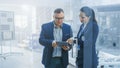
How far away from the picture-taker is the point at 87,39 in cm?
171

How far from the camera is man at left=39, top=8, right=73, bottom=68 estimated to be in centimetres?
173

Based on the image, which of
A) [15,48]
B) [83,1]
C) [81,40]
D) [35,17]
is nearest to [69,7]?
[83,1]

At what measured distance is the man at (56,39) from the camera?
1727 millimetres

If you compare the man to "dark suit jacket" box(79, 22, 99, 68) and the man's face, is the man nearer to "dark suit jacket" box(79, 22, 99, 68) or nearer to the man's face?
the man's face

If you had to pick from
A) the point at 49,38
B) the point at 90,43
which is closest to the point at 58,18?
the point at 49,38

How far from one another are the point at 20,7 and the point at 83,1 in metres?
1.60

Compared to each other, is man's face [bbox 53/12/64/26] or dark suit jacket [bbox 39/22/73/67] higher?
man's face [bbox 53/12/64/26]

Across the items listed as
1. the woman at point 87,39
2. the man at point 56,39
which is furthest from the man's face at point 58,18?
the woman at point 87,39

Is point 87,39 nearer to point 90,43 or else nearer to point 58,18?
point 90,43

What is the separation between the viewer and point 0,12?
14.0 ft

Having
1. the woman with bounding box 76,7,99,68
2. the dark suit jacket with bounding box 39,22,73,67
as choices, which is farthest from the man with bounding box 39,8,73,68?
the woman with bounding box 76,7,99,68

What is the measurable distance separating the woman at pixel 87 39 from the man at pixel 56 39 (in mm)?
103

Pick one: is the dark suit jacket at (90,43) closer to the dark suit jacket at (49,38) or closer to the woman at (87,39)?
the woman at (87,39)

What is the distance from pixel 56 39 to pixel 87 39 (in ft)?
0.81
